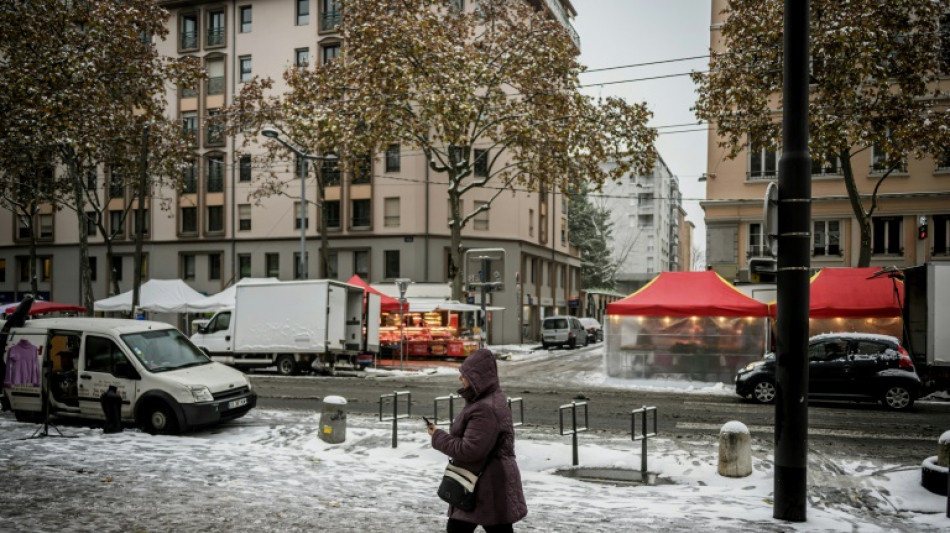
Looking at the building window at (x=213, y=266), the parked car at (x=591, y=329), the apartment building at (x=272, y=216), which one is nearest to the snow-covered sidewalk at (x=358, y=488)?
the apartment building at (x=272, y=216)

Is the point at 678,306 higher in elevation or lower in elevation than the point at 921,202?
lower

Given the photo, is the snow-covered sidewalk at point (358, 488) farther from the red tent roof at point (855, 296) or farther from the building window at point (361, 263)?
the building window at point (361, 263)

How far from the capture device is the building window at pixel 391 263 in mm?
45844

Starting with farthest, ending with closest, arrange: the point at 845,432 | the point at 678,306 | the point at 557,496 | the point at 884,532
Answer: the point at 678,306
the point at 845,432
the point at 557,496
the point at 884,532

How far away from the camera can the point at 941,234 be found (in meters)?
35.4

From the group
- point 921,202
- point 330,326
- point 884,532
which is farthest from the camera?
point 921,202

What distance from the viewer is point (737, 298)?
22766 millimetres

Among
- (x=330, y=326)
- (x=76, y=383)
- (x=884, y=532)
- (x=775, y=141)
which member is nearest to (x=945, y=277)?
(x=775, y=141)


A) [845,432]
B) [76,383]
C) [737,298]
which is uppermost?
[737,298]

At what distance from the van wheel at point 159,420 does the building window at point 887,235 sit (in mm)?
33276

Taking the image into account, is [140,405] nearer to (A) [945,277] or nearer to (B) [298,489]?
(B) [298,489]

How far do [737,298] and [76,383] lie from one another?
1702cm

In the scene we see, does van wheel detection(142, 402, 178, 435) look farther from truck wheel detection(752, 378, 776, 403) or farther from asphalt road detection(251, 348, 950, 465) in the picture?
truck wheel detection(752, 378, 776, 403)

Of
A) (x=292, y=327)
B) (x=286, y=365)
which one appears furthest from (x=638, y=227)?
(x=292, y=327)
